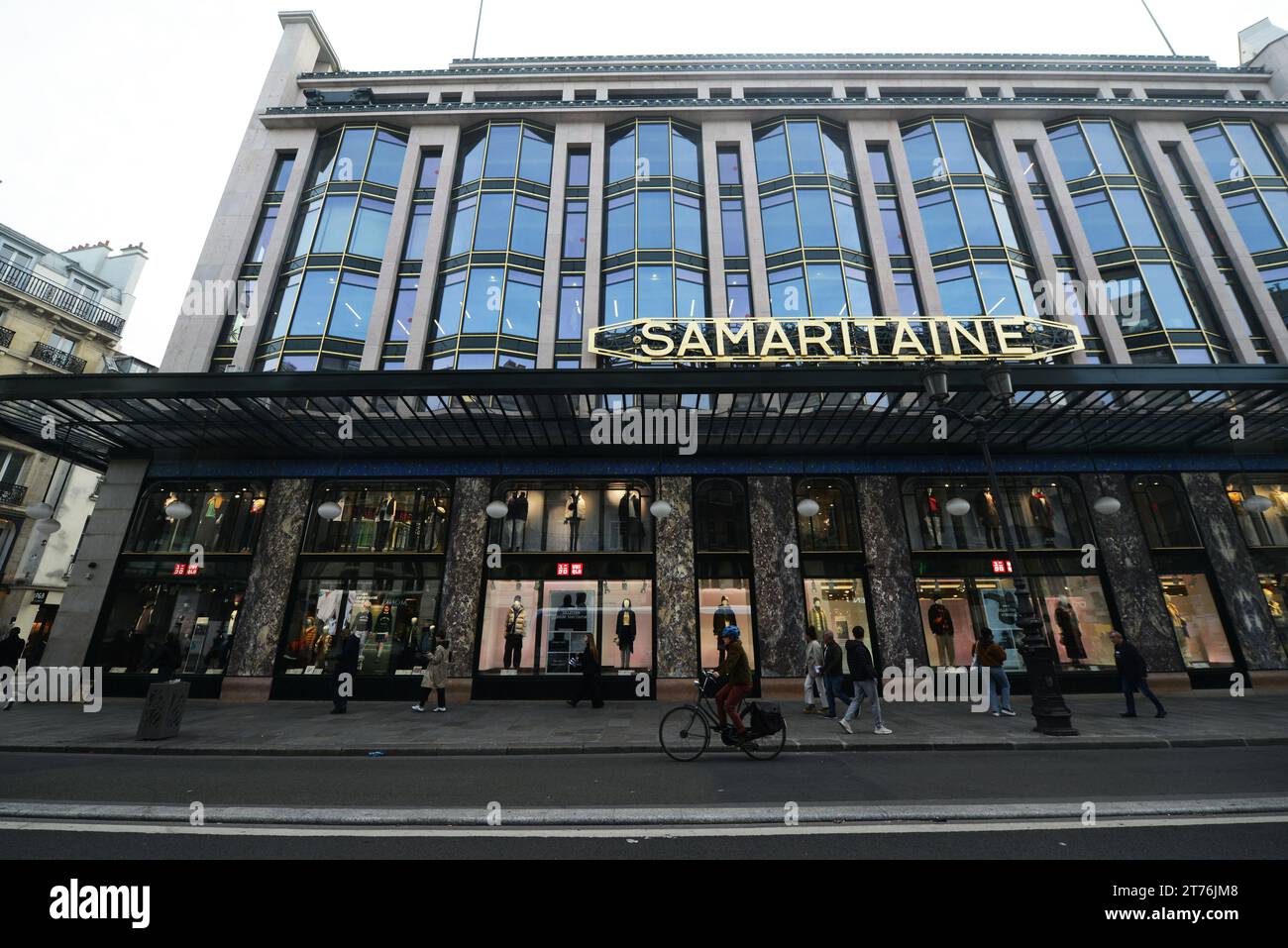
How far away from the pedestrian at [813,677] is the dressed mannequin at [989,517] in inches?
285

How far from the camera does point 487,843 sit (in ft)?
15.4

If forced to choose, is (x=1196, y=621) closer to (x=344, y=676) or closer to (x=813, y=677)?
(x=813, y=677)

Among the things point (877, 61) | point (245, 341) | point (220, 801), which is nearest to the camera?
point (220, 801)

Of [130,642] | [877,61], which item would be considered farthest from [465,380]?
[877,61]

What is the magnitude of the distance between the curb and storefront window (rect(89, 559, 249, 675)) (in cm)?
1080

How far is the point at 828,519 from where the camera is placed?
16094 mm

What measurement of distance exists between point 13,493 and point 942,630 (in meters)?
39.9

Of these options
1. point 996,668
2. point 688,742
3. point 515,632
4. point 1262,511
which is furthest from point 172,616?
point 1262,511

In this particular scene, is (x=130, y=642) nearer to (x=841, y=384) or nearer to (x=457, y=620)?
(x=457, y=620)

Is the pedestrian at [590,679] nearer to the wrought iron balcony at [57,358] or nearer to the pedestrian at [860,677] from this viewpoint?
the pedestrian at [860,677]

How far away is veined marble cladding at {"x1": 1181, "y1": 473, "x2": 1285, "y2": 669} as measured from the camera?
14.8 metres

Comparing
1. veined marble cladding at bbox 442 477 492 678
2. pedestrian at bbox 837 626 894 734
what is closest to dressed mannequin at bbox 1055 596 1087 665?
pedestrian at bbox 837 626 894 734

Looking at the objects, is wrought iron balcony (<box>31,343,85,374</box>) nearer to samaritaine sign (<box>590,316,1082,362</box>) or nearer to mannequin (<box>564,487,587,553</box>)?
mannequin (<box>564,487,587,553</box>)

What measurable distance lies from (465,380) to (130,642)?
12.9 metres
